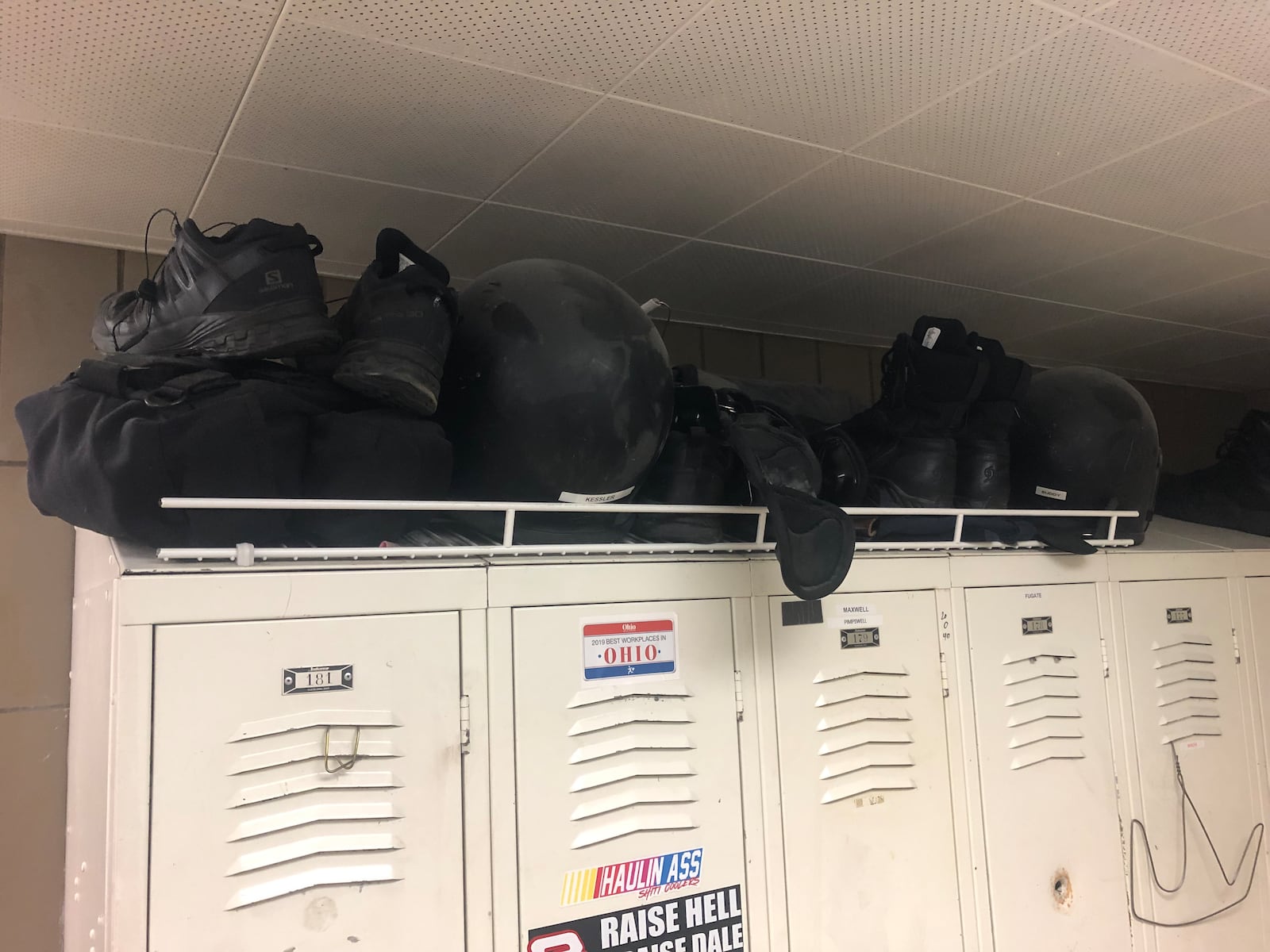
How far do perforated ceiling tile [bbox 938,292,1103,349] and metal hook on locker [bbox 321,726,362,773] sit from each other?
249cm

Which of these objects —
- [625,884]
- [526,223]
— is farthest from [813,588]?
[526,223]

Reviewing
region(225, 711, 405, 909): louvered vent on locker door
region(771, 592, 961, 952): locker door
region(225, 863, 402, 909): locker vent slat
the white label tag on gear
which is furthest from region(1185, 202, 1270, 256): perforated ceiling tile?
region(225, 863, 402, 909): locker vent slat

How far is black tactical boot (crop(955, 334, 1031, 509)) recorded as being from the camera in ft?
7.07

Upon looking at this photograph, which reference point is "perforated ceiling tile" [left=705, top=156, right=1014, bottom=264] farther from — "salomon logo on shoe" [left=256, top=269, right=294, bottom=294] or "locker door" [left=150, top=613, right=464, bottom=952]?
"locker door" [left=150, top=613, right=464, bottom=952]

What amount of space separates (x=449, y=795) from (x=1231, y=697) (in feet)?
7.85

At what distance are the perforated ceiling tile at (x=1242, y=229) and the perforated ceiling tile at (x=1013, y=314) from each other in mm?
599

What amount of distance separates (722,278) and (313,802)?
189 cm

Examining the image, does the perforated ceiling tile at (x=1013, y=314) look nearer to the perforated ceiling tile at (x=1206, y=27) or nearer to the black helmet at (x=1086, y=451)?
the black helmet at (x=1086, y=451)

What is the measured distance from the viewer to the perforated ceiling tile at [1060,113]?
1.54 metres

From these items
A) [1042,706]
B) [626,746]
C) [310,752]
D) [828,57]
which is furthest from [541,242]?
[1042,706]

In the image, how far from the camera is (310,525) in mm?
1363

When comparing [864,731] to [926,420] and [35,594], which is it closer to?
[926,420]

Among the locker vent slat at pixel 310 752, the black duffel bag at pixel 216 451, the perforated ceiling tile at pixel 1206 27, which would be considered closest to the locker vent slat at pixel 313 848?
the locker vent slat at pixel 310 752

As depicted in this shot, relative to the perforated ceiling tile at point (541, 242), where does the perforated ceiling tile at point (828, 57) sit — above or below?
below
